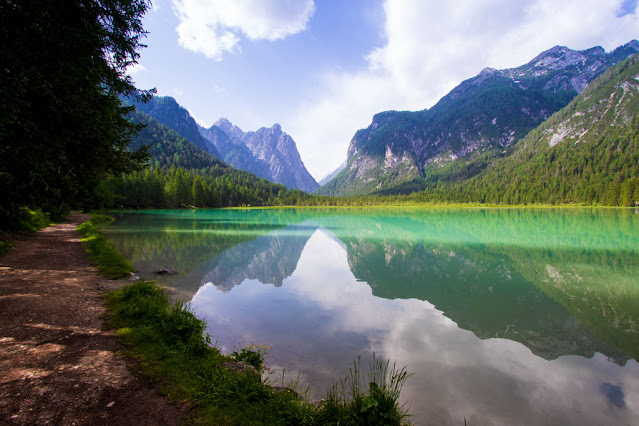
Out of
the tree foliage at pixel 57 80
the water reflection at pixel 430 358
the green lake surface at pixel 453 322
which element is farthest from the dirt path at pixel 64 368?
the tree foliage at pixel 57 80

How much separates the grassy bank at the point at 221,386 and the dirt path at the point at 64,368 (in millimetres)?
337

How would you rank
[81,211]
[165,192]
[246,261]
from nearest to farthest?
[246,261]
[81,211]
[165,192]

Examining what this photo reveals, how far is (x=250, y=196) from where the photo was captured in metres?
176

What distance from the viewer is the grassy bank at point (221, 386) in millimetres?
4445

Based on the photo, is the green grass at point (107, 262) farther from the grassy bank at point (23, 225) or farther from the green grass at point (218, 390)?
the green grass at point (218, 390)

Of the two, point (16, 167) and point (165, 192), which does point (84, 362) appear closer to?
point (16, 167)

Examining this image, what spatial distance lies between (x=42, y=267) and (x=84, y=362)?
12.1m

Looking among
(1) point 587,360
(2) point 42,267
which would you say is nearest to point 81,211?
(2) point 42,267

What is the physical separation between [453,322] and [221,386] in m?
8.77

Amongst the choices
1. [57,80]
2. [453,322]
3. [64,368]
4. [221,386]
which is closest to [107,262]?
[57,80]

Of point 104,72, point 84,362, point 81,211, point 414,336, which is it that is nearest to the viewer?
point 84,362

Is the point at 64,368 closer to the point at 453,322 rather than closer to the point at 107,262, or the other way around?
the point at 453,322

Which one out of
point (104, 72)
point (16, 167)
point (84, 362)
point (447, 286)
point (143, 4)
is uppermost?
point (143, 4)

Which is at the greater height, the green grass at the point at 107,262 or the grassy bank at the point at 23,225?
the grassy bank at the point at 23,225
